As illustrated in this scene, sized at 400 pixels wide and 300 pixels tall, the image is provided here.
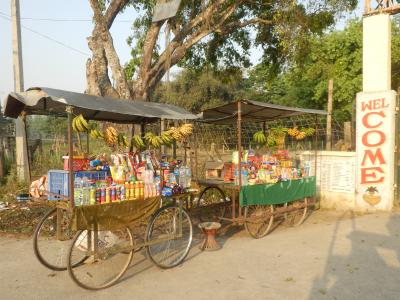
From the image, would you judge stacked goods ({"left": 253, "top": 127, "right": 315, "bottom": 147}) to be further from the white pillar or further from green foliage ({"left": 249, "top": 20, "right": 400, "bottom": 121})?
green foliage ({"left": 249, "top": 20, "right": 400, "bottom": 121})

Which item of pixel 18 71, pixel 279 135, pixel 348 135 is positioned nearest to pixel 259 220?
pixel 279 135

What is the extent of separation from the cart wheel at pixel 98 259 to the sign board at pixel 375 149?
5307 millimetres

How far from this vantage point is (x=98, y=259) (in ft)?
15.7

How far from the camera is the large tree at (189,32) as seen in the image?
876cm

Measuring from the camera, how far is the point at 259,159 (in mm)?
6844

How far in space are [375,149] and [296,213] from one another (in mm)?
2154

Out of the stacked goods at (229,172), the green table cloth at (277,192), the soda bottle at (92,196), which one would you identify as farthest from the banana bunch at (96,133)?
the stacked goods at (229,172)

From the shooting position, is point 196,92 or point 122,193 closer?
point 122,193

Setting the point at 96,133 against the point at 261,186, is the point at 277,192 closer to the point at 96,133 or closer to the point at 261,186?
the point at 261,186

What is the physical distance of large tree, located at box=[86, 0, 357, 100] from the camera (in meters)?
8.76

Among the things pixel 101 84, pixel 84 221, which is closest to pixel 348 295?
pixel 84 221

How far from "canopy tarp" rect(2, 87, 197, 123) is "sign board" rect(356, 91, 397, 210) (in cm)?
439

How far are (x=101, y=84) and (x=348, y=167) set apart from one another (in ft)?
19.1

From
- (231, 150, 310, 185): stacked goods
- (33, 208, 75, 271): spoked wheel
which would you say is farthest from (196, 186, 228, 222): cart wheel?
(33, 208, 75, 271): spoked wheel
